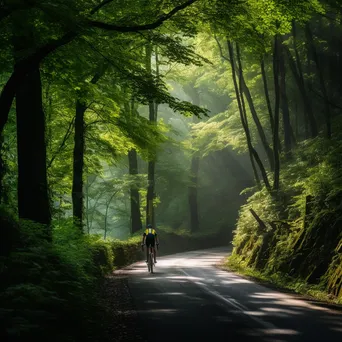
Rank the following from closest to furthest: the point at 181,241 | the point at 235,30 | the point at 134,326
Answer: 1. the point at 134,326
2. the point at 235,30
3. the point at 181,241

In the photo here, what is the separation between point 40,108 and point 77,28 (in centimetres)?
340

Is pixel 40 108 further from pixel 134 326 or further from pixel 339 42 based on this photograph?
pixel 339 42

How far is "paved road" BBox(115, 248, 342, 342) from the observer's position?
284 inches

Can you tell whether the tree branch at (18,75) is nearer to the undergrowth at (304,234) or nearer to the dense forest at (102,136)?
the dense forest at (102,136)

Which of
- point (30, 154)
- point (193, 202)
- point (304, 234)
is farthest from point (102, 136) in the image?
point (193, 202)

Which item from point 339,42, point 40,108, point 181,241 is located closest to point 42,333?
point 40,108

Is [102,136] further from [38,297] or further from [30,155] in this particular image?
[38,297]

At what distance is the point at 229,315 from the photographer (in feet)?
29.1

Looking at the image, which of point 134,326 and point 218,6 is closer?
point 134,326

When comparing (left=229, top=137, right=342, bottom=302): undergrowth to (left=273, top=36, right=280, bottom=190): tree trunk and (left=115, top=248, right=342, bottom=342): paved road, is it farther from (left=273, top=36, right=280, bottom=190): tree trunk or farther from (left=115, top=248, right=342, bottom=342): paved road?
(left=115, top=248, right=342, bottom=342): paved road

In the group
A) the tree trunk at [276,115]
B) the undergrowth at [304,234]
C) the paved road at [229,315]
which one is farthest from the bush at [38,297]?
the tree trunk at [276,115]

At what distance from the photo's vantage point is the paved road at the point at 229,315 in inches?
284

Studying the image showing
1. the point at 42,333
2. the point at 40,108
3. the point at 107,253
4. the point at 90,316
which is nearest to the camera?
the point at 42,333

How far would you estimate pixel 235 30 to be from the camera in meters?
12.4
